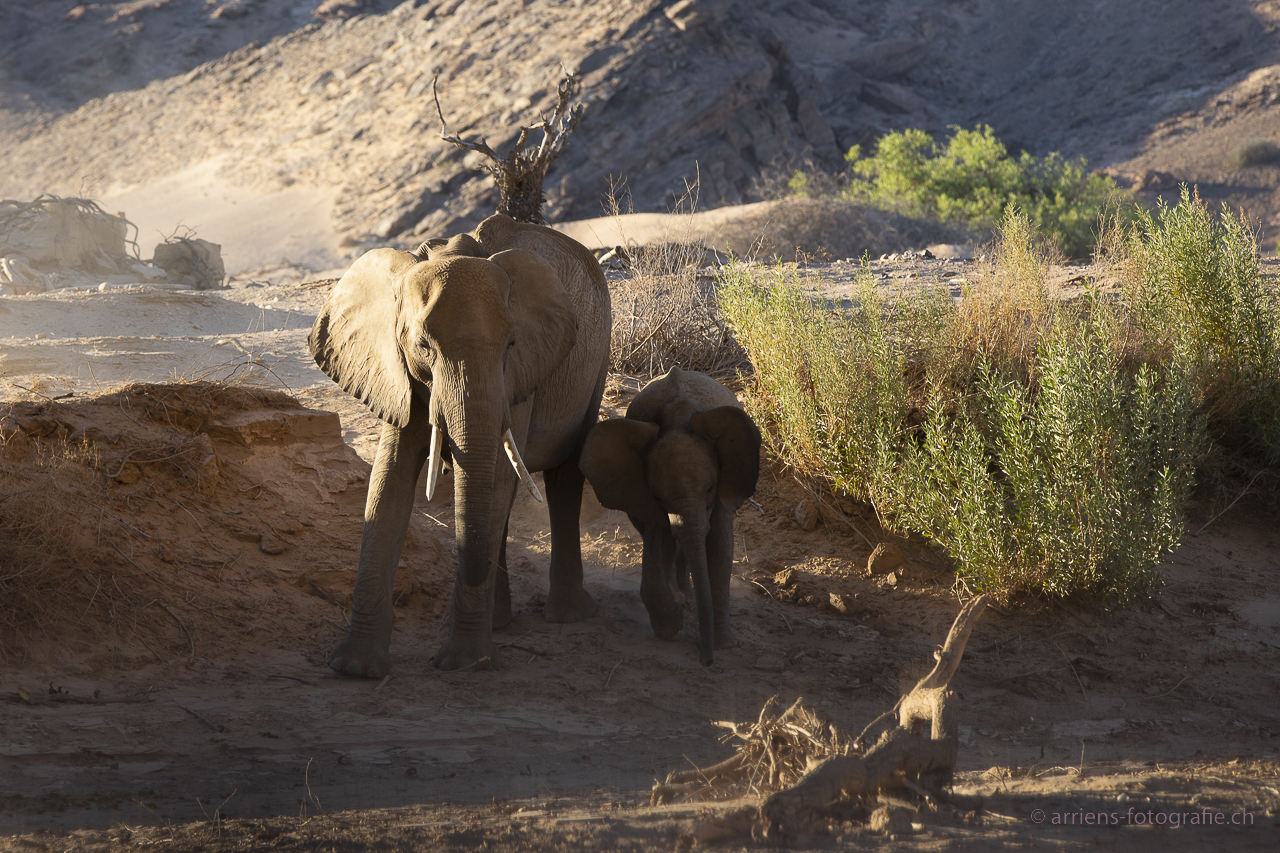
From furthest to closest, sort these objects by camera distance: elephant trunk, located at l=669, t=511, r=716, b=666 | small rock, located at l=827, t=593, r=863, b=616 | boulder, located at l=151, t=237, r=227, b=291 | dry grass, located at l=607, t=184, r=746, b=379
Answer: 1. boulder, located at l=151, t=237, r=227, b=291
2. dry grass, located at l=607, t=184, r=746, b=379
3. small rock, located at l=827, t=593, r=863, b=616
4. elephant trunk, located at l=669, t=511, r=716, b=666

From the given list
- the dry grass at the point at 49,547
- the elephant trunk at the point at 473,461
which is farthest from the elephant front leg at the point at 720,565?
the dry grass at the point at 49,547

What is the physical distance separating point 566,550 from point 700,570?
98 cm

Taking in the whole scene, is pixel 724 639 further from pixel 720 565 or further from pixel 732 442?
pixel 732 442

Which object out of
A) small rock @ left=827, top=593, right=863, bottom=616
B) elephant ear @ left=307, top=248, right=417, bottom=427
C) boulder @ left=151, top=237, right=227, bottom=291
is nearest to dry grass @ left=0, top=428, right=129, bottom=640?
elephant ear @ left=307, top=248, right=417, bottom=427

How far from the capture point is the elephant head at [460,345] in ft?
14.8

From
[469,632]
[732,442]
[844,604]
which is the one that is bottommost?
[844,604]

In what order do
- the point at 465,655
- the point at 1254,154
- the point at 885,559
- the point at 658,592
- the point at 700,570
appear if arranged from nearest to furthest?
the point at 465,655, the point at 700,570, the point at 658,592, the point at 885,559, the point at 1254,154

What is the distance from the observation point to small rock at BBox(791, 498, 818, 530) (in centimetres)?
730

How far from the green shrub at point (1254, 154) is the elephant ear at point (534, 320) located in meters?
37.0

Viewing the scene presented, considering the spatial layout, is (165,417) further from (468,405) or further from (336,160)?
(336,160)

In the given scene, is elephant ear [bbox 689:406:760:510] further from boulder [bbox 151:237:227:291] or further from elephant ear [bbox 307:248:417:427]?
boulder [bbox 151:237:227:291]

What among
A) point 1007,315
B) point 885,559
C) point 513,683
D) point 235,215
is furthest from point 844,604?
point 235,215

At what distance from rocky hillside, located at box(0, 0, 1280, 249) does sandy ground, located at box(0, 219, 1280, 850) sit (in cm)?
2001

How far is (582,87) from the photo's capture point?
30.7 m
